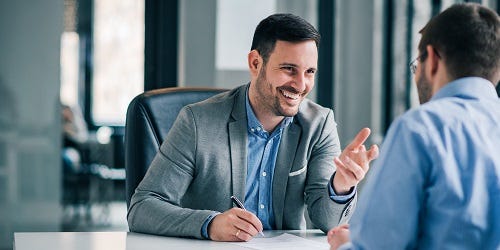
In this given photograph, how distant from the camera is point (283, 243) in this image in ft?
6.69

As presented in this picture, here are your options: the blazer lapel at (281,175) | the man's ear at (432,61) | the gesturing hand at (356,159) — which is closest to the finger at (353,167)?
the gesturing hand at (356,159)

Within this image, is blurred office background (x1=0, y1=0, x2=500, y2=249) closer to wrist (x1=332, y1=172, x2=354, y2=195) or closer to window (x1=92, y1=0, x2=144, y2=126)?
window (x1=92, y1=0, x2=144, y2=126)

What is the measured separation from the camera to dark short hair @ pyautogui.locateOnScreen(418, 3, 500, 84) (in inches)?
53.2

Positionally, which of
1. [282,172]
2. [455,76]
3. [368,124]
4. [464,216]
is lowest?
[368,124]

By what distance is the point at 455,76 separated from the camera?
137 centimetres

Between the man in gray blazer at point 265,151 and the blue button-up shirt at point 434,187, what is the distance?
0.94m

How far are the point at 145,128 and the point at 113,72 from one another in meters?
3.13

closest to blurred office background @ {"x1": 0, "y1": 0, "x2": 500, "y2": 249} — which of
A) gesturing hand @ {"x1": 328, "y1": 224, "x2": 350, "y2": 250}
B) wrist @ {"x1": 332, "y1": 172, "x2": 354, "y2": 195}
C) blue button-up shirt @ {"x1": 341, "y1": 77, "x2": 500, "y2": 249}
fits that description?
wrist @ {"x1": 332, "y1": 172, "x2": 354, "y2": 195}

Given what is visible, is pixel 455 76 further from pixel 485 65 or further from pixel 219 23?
pixel 219 23

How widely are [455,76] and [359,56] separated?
179 inches

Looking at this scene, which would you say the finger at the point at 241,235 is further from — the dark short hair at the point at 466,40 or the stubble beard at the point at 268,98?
the dark short hair at the point at 466,40

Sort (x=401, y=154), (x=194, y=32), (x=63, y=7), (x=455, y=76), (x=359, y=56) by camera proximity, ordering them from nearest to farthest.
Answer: (x=401, y=154)
(x=455, y=76)
(x=63, y=7)
(x=194, y=32)
(x=359, y=56)

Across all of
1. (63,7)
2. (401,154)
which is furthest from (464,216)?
(63,7)

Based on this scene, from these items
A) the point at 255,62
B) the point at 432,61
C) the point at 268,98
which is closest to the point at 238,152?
the point at 268,98
